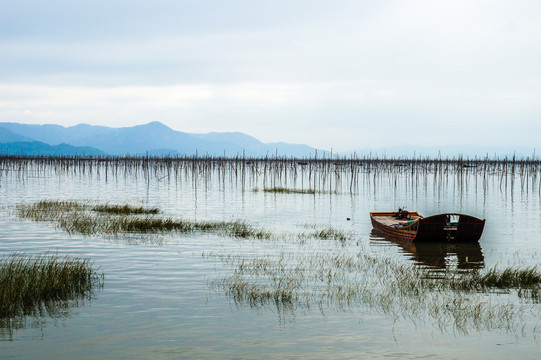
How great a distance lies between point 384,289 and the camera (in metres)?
10.8

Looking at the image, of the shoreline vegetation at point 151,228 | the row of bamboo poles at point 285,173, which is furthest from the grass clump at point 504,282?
the row of bamboo poles at point 285,173

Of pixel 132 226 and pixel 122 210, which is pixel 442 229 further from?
pixel 122 210

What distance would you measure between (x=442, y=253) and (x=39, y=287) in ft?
37.8

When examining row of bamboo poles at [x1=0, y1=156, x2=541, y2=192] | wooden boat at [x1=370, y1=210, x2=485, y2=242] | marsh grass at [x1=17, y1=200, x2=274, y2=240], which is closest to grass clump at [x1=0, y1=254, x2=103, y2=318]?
marsh grass at [x1=17, y1=200, x2=274, y2=240]

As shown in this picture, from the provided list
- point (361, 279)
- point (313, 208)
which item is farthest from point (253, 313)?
point (313, 208)

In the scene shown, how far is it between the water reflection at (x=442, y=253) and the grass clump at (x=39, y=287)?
28.2 ft

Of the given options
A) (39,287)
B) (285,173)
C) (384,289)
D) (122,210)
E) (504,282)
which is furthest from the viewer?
(285,173)

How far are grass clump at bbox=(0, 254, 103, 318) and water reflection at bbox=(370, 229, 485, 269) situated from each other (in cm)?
858

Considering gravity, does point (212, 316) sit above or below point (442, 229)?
below

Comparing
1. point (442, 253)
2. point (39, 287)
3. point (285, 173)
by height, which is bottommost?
point (442, 253)

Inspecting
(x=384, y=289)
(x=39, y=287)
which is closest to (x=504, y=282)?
(x=384, y=289)

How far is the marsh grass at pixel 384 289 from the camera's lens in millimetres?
9055

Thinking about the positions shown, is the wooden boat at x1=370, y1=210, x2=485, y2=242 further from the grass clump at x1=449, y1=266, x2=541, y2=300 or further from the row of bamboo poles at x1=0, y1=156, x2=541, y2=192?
the row of bamboo poles at x1=0, y1=156, x2=541, y2=192

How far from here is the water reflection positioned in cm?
1448
